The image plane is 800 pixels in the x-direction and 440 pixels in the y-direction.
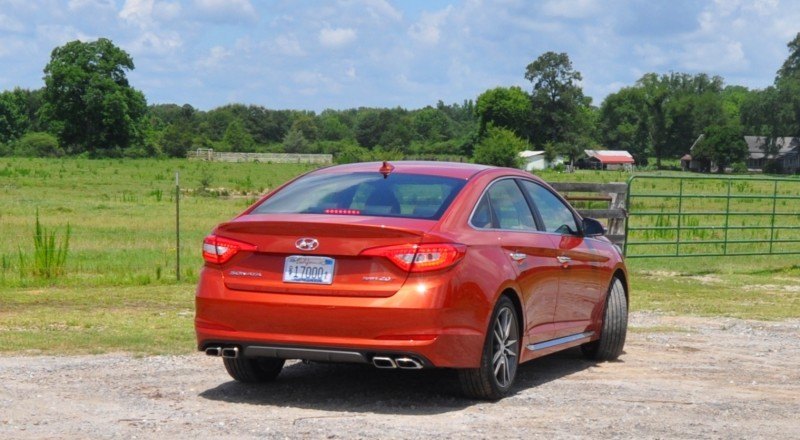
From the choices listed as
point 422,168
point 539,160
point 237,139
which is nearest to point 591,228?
point 422,168

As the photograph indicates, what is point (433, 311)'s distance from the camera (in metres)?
7.19

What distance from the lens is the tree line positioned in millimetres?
106125

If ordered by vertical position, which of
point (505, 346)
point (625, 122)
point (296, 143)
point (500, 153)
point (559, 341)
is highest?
point (625, 122)

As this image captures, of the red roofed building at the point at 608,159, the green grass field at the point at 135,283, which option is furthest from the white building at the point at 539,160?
the green grass field at the point at 135,283

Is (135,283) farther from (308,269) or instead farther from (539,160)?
(539,160)

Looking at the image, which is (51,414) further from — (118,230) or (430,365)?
(118,230)

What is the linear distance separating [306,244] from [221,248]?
65 centimetres

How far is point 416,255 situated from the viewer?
23.7 ft

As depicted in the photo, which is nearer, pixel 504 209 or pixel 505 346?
pixel 505 346

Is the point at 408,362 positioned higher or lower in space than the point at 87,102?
lower

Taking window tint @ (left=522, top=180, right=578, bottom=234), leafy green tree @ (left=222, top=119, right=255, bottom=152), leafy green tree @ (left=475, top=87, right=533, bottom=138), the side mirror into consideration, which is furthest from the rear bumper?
leafy green tree @ (left=475, top=87, right=533, bottom=138)

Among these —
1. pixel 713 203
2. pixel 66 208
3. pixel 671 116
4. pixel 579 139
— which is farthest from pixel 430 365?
pixel 671 116

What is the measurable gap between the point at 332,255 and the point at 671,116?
150 metres

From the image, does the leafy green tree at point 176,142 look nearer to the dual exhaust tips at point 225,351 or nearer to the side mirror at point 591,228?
the side mirror at point 591,228
